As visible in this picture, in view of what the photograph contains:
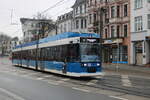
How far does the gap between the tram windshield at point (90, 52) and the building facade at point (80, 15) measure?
35.8 m

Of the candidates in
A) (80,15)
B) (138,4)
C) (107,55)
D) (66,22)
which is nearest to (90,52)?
(138,4)

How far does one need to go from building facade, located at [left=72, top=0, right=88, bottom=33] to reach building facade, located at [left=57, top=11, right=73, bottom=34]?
3.32 meters

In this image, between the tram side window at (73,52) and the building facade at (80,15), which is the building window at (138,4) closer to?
the building facade at (80,15)

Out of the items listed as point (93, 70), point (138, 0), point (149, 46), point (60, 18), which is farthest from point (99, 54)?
point (60, 18)

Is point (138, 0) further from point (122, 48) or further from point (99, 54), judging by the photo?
point (99, 54)

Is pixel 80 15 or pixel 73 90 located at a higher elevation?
pixel 80 15

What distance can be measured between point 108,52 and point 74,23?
16476 mm

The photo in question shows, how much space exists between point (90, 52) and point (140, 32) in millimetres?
21622

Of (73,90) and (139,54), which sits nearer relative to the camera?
(73,90)

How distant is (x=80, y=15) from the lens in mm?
56500

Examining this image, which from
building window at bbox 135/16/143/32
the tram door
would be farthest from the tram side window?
building window at bbox 135/16/143/32

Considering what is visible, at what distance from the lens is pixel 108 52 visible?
45.6m

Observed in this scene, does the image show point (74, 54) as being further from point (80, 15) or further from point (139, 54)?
point (80, 15)

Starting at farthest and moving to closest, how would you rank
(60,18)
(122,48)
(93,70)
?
(60,18), (122,48), (93,70)
